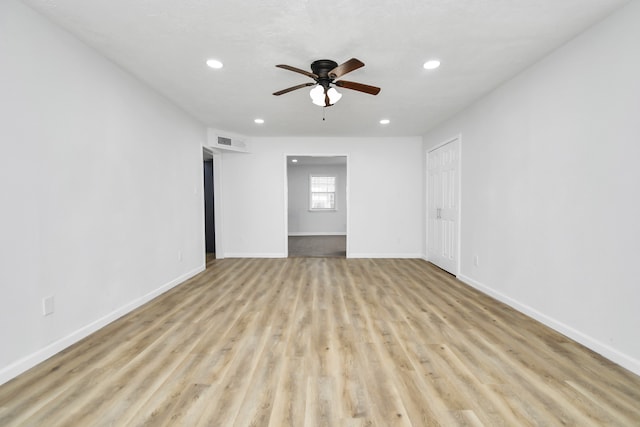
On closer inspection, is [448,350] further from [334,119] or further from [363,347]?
[334,119]

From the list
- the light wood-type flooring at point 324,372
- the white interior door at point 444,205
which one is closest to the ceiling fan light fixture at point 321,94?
the light wood-type flooring at point 324,372

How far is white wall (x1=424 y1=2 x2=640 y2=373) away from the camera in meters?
1.91

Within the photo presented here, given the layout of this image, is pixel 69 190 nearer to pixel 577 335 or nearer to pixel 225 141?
pixel 225 141

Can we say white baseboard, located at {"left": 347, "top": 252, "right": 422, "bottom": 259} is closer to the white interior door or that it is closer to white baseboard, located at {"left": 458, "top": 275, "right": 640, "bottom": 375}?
the white interior door

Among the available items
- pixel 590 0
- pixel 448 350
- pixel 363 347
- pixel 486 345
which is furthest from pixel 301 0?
pixel 486 345

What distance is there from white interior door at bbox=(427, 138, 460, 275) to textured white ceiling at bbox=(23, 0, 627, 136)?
123cm

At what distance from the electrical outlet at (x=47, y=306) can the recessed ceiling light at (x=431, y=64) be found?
383 centimetres

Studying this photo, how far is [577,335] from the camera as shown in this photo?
2240mm

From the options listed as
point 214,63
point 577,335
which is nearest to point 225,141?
point 214,63

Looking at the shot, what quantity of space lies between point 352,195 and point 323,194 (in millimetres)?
3828

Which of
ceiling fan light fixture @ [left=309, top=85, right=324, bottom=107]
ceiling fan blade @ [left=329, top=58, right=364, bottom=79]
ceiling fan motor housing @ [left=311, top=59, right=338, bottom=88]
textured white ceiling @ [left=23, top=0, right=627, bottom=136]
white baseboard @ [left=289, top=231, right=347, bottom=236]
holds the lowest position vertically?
white baseboard @ [left=289, top=231, right=347, bottom=236]

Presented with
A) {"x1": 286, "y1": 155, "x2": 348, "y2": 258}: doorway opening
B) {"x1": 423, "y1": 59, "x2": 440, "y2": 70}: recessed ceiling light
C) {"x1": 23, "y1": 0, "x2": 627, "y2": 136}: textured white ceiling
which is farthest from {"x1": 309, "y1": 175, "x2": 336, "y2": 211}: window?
A: {"x1": 423, "y1": 59, "x2": 440, "y2": 70}: recessed ceiling light

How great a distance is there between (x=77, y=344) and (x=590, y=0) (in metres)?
4.64

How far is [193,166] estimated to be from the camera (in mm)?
4395
